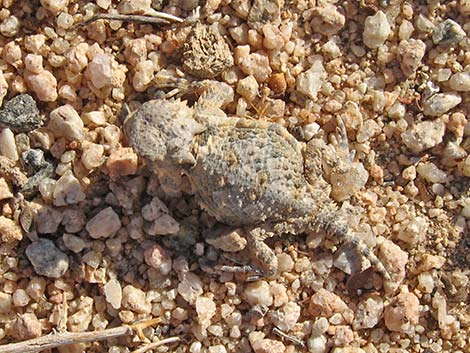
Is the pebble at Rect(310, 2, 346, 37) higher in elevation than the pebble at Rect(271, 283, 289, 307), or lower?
higher

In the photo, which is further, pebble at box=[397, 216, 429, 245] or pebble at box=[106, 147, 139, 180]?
pebble at box=[397, 216, 429, 245]

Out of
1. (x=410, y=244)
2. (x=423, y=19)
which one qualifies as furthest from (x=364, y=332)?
(x=423, y=19)

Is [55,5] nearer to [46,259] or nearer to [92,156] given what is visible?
[92,156]

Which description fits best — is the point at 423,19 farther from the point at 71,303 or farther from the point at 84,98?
the point at 71,303

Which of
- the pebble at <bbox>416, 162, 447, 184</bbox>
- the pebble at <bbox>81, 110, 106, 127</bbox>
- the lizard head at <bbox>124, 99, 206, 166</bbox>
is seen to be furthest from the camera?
the pebble at <bbox>416, 162, 447, 184</bbox>

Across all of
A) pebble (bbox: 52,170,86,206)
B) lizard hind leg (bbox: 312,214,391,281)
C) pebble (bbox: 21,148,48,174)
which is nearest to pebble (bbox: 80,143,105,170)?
pebble (bbox: 52,170,86,206)

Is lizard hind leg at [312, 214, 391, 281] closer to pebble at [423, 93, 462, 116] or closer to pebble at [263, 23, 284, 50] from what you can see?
pebble at [423, 93, 462, 116]

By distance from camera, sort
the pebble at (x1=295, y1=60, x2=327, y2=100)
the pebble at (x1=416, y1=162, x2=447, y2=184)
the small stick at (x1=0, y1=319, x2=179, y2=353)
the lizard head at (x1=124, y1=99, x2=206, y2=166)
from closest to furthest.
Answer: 1. the lizard head at (x1=124, y1=99, x2=206, y2=166)
2. the small stick at (x1=0, y1=319, x2=179, y2=353)
3. the pebble at (x1=295, y1=60, x2=327, y2=100)
4. the pebble at (x1=416, y1=162, x2=447, y2=184)

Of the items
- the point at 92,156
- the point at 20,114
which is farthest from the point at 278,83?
the point at 20,114
